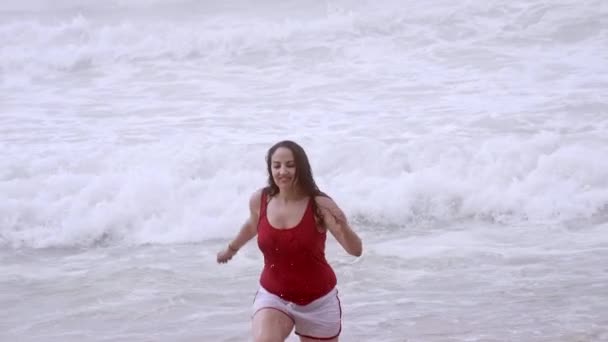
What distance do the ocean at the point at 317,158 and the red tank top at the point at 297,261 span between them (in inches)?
66.8

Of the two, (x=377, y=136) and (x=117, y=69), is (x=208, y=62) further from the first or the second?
(x=377, y=136)

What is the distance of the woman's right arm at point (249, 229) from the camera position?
169 inches

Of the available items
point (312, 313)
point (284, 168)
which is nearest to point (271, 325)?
point (312, 313)

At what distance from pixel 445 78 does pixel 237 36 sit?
4796 millimetres

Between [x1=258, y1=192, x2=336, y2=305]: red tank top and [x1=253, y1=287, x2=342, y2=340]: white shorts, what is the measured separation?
25mm

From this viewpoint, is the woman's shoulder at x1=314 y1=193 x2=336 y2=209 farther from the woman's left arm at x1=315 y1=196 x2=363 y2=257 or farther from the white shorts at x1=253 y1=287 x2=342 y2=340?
the white shorts at x1=253 y1=287 x2=342 y2=340

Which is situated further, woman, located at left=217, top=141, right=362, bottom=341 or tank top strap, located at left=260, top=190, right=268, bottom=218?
tank top strap, located at left=260, top=190, right=268, bottom=218

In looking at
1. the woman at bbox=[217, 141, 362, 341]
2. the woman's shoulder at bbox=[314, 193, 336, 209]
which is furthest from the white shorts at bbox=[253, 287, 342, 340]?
the woman's shoulder at bbox=[314, 193, 336, 209]

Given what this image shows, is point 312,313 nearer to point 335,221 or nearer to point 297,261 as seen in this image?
point 297,261

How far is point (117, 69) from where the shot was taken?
1667 centimetres

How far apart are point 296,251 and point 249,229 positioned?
423mm

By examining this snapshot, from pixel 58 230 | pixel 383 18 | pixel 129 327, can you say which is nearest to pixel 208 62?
pixel 383 18

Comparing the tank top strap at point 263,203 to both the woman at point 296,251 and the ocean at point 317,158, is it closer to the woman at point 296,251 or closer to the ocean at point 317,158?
the woman at point 296,251

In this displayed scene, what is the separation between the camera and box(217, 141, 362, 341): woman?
4.06m
